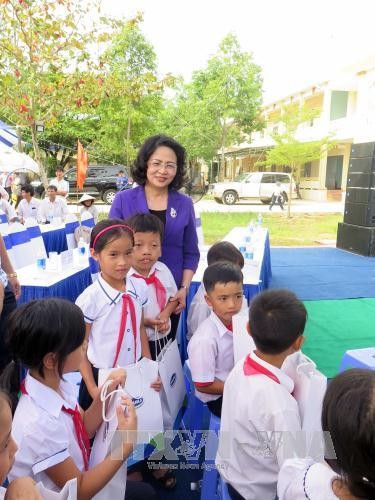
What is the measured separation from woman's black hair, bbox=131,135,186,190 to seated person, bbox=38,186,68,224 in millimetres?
5281

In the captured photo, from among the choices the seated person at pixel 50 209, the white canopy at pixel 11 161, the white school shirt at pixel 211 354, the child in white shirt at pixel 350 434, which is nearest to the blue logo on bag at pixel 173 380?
the white school shirt at pixel 211 354

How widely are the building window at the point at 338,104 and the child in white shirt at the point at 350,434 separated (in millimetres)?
20273

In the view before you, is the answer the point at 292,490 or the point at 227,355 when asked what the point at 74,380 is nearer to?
the point at 227,355

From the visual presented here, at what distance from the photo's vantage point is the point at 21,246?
505cm

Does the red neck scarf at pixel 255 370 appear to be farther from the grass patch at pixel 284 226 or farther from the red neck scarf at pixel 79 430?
the grass patch at pixel 284 226

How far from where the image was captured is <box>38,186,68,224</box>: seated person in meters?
7.17

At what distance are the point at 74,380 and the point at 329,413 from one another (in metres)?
2.00

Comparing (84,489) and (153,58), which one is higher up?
(153,58)

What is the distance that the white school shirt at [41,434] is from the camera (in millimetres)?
1027

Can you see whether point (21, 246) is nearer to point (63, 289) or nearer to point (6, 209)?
point (6, 209)

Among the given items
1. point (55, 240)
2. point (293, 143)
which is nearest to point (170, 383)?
point (55, 240)

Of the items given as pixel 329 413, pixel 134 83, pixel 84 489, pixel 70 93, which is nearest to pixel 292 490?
pixel 329 413

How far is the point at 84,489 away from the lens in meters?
1.09

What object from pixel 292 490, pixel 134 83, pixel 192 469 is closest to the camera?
pixel 292 490
